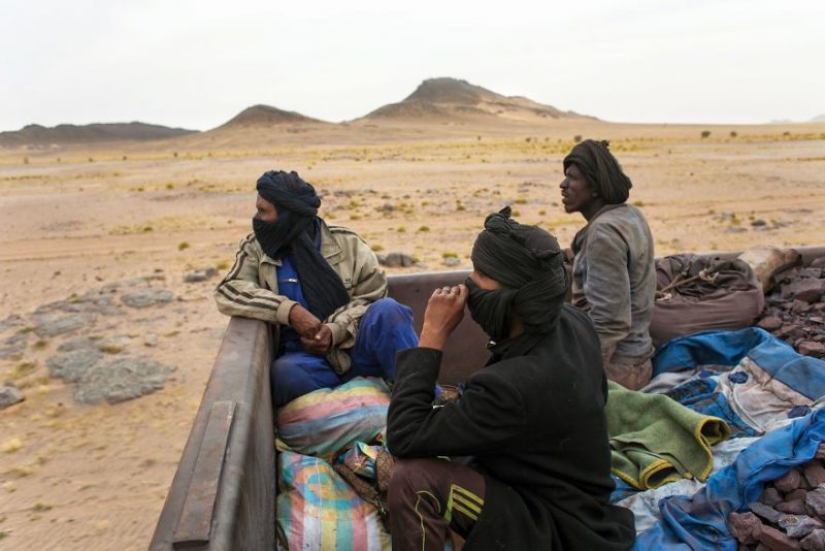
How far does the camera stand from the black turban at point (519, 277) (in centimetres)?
191

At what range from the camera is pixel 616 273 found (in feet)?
10.4

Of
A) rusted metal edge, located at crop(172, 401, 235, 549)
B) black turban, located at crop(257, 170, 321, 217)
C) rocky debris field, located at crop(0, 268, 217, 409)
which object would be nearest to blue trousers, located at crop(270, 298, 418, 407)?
black turban, located at crop(257, 170, 321, 217)

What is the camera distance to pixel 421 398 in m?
2.04

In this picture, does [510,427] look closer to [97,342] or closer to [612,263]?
[612,263]

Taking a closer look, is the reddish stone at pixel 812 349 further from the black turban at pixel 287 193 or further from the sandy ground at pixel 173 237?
the sandy ground at pixel 173 237

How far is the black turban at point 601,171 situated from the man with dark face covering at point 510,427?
55.3 inches

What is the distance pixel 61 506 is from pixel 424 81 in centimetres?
11654

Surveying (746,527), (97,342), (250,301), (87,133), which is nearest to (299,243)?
(250,301)

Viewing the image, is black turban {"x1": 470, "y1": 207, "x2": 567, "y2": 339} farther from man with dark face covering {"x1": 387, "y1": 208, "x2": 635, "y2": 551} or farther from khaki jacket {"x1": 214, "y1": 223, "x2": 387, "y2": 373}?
khaki jacket {"x1": 214, "y1": 223, "x2": 387, "y2": 373}

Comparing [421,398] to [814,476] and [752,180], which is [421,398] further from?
[752,180]

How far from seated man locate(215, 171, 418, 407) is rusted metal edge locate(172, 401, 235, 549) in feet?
3.00

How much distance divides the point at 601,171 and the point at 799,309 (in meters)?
1.56

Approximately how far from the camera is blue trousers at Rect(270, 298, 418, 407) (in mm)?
3014

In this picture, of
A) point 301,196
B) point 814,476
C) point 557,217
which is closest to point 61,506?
point 301,196
